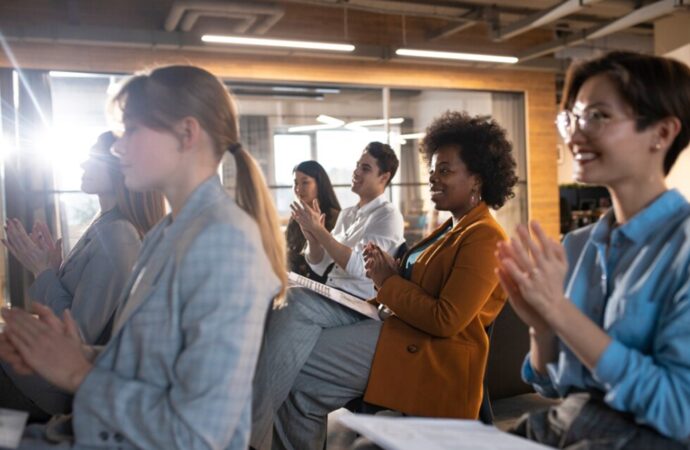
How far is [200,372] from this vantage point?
3.98 ft

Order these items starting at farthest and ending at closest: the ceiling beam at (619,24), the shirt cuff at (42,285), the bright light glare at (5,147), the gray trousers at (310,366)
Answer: the bright light glare at (5,147), the ceiling beam at (619,24), the shirt cuff at (42,285), the gray trousers at (310,366)

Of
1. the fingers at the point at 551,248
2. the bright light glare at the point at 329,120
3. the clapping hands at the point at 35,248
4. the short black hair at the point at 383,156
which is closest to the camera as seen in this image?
the fingers at the point at 551,248

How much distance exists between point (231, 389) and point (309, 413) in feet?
3.81

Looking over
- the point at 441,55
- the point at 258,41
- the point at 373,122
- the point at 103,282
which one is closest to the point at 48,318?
the point at 103,282

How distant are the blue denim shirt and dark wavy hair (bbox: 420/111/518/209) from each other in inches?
45.5

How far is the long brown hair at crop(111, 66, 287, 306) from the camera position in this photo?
1.41 m

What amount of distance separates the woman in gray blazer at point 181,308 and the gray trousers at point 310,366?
30.7 inches

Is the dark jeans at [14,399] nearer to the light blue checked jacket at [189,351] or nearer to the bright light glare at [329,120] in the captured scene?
the light blue checked jacket at [189,351]

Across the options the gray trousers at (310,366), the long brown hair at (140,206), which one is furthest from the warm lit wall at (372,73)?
the gray trousers at (310,366)

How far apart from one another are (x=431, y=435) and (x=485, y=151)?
1.63 meters

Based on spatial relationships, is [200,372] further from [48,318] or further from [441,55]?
[441,55]

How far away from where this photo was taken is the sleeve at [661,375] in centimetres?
116

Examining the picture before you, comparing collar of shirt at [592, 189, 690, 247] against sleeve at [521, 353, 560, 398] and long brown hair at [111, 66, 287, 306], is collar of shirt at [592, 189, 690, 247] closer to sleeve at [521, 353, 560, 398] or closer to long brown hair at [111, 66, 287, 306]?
sleeve at [521, 353, 560, 398]

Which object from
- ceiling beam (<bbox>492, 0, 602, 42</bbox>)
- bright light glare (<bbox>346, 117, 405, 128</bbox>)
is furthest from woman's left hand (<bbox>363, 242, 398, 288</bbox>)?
bright light glare (<bbox>346, 117, 405, 128</bbox>)
